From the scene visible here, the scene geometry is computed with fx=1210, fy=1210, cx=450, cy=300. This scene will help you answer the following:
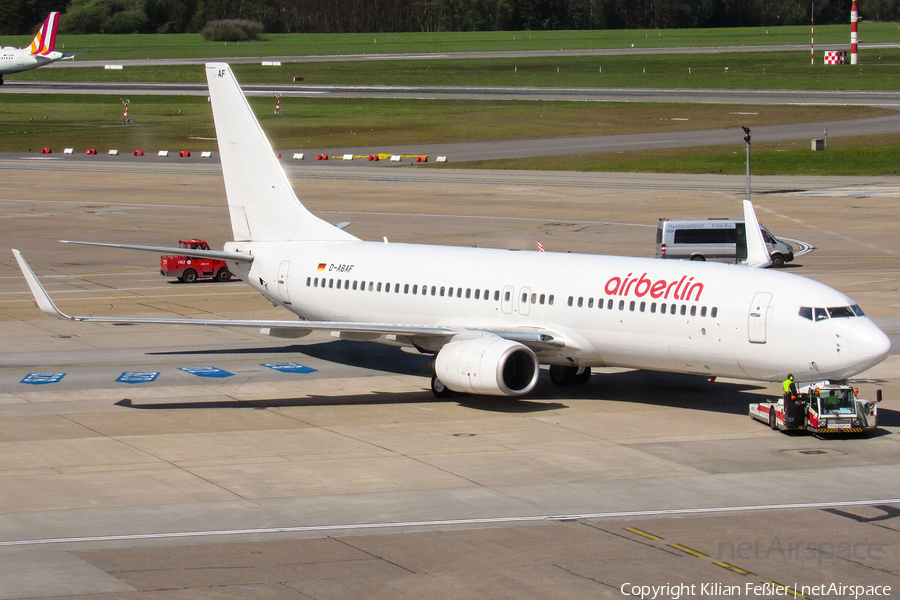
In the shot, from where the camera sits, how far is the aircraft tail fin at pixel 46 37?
541 feet

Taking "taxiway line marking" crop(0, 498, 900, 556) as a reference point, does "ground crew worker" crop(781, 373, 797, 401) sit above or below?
above

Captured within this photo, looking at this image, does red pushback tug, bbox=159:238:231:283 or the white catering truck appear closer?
red pushback tug, bbox=159:238:231:283

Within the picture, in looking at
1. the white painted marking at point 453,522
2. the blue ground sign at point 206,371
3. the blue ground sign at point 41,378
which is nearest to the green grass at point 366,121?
the blue ground sign at point 206,371

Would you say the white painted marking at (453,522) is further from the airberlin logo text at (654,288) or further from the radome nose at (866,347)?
the airberlin logo text at (654,288)

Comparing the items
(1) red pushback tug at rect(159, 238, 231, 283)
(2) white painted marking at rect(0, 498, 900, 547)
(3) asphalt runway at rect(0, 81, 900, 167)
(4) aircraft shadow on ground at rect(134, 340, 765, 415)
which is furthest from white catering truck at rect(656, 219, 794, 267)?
(3) asphalt runway at rect(0, 81, 900, 167)

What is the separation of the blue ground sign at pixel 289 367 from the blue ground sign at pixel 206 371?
5.94ft

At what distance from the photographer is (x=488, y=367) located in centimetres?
3581

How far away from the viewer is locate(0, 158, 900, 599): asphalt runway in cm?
2300

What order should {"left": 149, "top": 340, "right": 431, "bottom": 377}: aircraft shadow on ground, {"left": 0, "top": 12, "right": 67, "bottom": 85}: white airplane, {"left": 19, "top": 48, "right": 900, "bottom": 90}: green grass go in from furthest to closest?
{"left": 19, "top": 48, "right": 900, "bottom": 90}: green grass
{"left": 0, "top": 12, "right": 67, "bottom": 85}: white airplane
{"left": 149, "top": 340, "right": 431, "bottom": 377}: aircraft shadow on ground

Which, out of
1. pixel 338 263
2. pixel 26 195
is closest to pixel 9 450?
pixel 338 263

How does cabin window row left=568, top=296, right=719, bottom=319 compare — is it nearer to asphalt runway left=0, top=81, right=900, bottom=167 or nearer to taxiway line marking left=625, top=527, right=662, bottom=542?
taxiway line marking left=625, top=527, right=662, bottom=542

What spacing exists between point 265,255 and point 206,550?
22.1 metres

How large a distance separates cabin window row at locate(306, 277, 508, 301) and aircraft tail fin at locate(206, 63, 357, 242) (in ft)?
8.36

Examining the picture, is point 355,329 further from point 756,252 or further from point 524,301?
point 756,252
